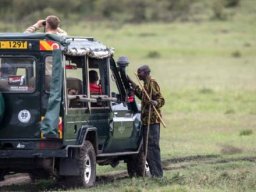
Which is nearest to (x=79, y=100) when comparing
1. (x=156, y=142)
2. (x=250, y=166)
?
(x=156, y=142)

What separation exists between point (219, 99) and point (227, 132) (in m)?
7.54

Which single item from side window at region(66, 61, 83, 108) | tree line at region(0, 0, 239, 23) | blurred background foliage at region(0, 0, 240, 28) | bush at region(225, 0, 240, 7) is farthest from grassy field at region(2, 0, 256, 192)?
bush at region(225, 0, 240, 7)

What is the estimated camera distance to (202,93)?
33.1 m

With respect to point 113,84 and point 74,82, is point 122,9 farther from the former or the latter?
point 74,82

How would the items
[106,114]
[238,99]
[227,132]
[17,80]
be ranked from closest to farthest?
[17,80] → [106,114] → [227,132] → [238,99]

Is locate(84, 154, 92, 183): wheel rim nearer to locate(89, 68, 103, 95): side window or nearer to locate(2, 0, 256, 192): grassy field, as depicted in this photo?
locate(2, 0, 256, 192): grassy field

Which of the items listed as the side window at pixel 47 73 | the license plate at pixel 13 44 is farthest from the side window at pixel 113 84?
the license plate at pixel 13 44

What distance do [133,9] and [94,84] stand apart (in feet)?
210

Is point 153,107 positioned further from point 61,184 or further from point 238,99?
point 238,99

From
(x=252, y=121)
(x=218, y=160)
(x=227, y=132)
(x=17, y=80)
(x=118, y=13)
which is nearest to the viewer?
(x=17, y=80)

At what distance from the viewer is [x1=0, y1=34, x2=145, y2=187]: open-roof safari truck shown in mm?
12891

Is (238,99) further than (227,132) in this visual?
Yes

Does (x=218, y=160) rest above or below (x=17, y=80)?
below

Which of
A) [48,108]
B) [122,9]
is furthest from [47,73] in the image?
[122,9]
